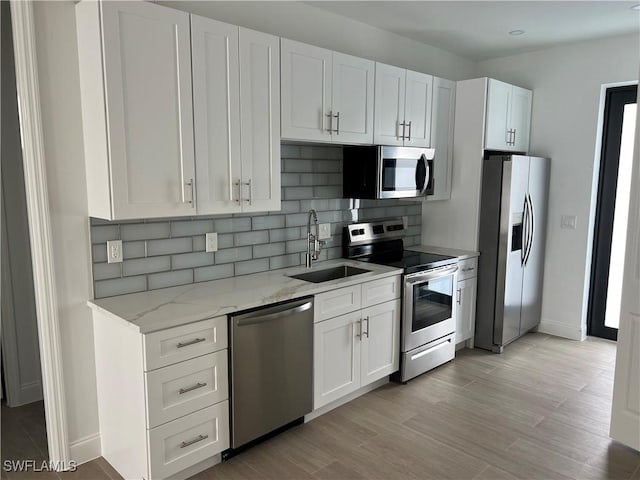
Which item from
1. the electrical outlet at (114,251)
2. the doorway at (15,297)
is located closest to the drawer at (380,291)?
the electrical outlet at (114,251)

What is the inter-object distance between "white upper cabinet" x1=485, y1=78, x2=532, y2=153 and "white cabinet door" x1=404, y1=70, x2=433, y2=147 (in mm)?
554

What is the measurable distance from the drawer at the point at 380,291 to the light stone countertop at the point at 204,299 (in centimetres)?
5

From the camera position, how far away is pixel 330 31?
3.53 m

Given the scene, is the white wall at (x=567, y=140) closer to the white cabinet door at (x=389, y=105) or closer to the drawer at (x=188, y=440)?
the white cabinet door at (x=389, y=105)

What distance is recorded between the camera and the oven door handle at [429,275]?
Answer: 3.46 metres

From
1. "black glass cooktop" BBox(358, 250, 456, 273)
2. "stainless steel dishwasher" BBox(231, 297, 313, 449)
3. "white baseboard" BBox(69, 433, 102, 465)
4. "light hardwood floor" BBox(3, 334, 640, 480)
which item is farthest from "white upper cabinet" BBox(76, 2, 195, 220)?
"black glass cooktop" BBox(358, 250, 456, 273)

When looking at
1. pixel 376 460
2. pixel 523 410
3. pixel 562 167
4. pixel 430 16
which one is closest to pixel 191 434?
pixel 376 460

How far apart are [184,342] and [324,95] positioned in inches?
69.3

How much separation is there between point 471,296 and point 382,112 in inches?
Answer: 71.0

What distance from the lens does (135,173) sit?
2.30 metres

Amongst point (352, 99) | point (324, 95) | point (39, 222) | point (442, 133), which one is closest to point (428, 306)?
point (442, 133)

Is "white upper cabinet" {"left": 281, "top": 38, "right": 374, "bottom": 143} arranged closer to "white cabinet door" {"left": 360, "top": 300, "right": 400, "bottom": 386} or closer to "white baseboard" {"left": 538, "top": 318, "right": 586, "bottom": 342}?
"white cabinet door" {"left": 360, "top": 300, "right": 400, "bottom": 386}

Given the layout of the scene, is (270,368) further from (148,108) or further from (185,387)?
(148,108)

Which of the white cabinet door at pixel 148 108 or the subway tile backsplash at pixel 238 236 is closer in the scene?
the white cabinet door at pixel 148 108
